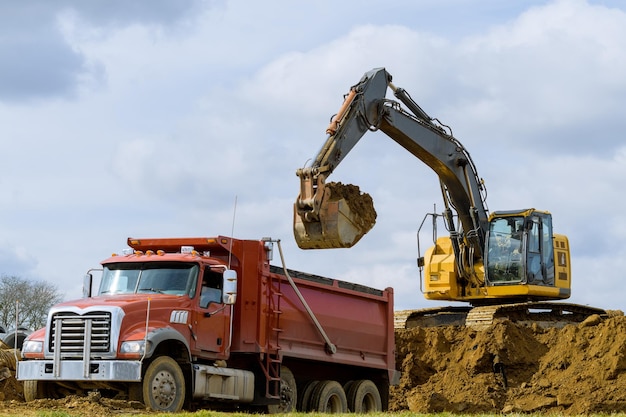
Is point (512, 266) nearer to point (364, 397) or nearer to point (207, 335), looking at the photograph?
point (364, 397)

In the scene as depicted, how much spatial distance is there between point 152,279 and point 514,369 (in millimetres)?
13549

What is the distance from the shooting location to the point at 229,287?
761 inches

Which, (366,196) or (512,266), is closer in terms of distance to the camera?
(366,196)

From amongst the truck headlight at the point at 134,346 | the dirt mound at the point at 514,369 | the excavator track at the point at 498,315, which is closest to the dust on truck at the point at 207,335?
the truck headlight at the point at 134,346

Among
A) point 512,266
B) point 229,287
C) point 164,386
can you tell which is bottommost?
point 164,386

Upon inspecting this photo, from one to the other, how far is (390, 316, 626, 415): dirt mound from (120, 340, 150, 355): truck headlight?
36.7 ft

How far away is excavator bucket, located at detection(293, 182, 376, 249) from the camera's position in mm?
22438

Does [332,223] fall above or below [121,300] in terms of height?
above

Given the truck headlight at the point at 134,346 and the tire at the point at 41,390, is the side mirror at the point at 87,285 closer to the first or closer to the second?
the tire at the point at 41,390

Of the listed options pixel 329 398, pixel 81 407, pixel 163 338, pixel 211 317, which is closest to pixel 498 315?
pixel 329 398

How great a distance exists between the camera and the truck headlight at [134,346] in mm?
18281

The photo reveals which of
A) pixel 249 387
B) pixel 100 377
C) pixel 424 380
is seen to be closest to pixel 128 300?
pixel 100 377

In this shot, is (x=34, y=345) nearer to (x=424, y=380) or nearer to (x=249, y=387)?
(x=249, y=387)

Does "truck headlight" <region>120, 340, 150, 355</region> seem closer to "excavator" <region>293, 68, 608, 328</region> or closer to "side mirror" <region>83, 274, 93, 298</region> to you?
"side mirror" <region>83, 274, 93, 298</region>
